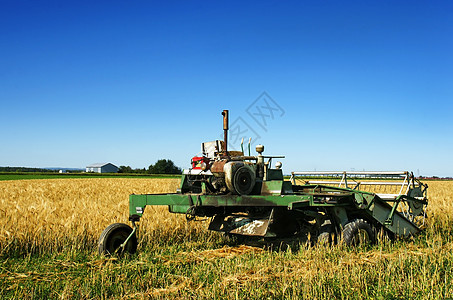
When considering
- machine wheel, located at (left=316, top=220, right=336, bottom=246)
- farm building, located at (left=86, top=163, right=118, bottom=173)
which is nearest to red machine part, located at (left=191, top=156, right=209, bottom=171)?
machine wheel, located at (left=316, top=220, right=336, bottom=246)

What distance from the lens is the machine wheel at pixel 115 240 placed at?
235 inches

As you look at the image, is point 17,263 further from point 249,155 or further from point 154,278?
point 249,155

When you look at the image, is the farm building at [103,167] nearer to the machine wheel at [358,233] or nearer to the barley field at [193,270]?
the barley field at [193,270]

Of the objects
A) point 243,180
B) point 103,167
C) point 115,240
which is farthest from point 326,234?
point 103,167

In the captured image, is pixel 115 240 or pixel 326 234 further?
pixel 326 234

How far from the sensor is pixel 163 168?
289 ft

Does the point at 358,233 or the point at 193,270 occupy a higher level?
the point at 358,233

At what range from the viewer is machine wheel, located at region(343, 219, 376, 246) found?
256 inches

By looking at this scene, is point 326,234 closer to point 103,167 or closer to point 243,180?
point 243,180

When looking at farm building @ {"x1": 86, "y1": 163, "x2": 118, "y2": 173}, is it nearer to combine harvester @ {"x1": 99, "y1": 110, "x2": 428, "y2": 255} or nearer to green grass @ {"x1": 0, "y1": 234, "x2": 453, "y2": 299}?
combine harvester @ {"x1": 99, "y1": 110, "x2": 428, "y2": 255}

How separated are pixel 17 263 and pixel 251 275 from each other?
3837mm

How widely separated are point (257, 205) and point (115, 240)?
246 centimetres

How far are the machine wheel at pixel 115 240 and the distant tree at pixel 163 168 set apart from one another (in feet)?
269

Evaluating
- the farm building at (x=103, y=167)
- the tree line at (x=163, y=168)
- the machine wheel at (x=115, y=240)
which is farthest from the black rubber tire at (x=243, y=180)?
the farm building at (x=103, y=167)
